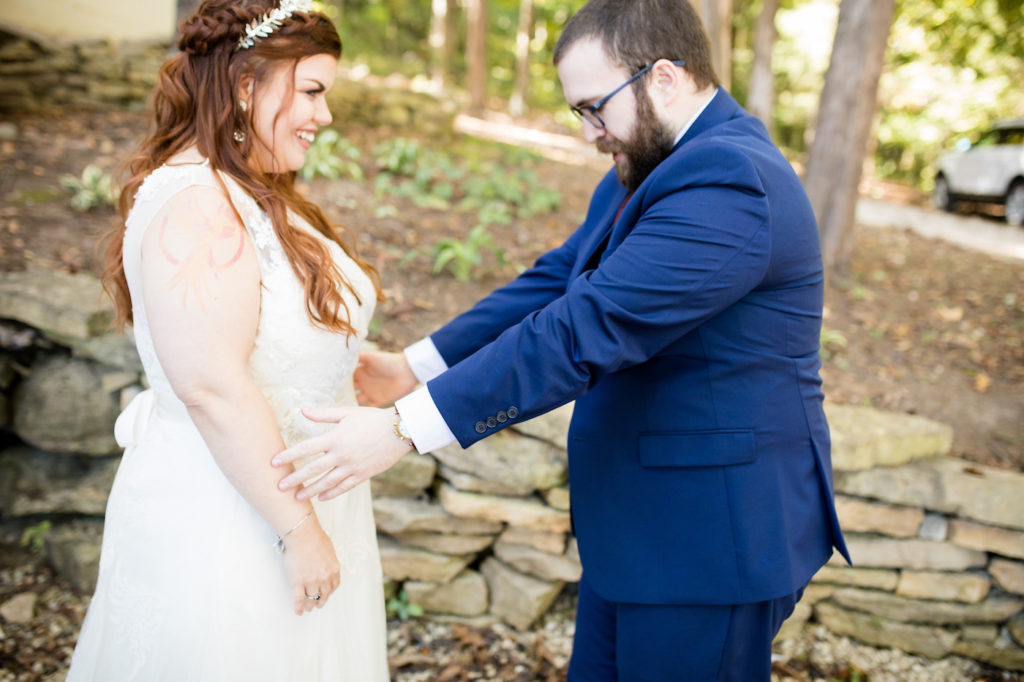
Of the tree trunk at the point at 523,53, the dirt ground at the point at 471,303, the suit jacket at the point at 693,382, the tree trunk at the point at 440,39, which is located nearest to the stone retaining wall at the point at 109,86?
the dirt ground at the point at 471,303

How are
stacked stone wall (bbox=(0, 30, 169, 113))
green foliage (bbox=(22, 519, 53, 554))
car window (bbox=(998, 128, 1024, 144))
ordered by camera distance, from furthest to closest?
car window (bbox=(998, 128, 1024, 144)), stacked stone wall (bbox=(0, 30, 169, 113)), green foliage (bbox=(22, 519, 53, 554))

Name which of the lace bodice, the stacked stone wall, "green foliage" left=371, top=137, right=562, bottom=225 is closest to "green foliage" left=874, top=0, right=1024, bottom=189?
"green foliage" left=371, top=137, right=562, bottom=225

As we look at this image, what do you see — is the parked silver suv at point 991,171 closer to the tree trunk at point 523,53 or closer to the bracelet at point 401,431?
the tree trunk at point 523,53

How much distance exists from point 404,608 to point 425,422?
2.05 meters

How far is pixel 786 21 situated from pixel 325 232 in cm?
1881

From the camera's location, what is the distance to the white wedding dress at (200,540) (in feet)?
5.74

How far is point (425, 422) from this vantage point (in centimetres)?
174

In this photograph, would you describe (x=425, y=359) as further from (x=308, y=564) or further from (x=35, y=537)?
(x=35, y=537)

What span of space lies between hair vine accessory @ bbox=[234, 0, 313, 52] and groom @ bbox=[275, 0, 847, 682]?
76cm

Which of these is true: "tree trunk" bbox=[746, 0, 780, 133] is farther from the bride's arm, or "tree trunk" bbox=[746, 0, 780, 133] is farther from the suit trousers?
the bride's arm

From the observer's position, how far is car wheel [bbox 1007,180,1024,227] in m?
11.4

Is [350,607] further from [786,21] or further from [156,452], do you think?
[786,21]

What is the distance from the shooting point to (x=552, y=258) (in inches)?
99.0

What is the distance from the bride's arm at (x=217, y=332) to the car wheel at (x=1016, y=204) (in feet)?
42.9
